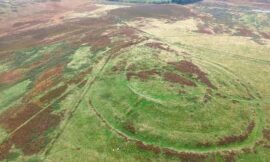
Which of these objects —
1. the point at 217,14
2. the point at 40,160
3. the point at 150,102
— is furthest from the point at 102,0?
the point at 40,160

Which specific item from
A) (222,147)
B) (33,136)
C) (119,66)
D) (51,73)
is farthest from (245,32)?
(33,136)

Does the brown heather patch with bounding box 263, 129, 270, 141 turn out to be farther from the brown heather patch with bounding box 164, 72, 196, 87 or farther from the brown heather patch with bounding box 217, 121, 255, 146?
the brown heather patch with bounding box 164, 72, 196, 87

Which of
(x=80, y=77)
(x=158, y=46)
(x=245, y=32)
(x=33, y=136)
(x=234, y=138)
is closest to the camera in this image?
(x=234, y=138)

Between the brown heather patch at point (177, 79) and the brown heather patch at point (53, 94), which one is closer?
the brown heather patch at point (53, 94)

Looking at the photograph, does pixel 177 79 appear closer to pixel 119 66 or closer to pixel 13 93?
pixel 119 66

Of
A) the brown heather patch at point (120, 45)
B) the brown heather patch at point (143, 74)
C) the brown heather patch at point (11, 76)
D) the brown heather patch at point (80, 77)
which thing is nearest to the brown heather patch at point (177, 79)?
the brown heather patch at point (143, 74)

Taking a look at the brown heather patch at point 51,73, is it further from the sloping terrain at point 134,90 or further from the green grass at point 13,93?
the green grass at point 13,93

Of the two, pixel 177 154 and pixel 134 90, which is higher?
pixel 134 90
